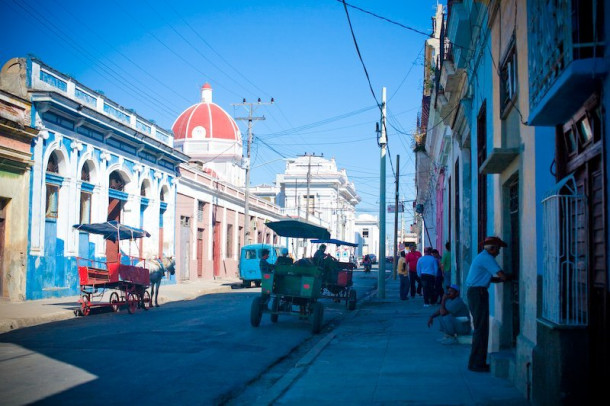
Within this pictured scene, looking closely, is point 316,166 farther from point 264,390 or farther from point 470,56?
point 264,390

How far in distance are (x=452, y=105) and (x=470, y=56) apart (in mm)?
4170

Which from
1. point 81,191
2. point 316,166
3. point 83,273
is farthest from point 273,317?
point 316,166

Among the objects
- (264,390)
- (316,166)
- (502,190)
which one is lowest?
(264,390)

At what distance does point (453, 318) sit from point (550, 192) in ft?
18.5

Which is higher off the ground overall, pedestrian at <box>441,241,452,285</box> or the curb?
pedestrian at <box>441,241,452,285</box>

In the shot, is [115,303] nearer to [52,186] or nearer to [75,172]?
[52,186]

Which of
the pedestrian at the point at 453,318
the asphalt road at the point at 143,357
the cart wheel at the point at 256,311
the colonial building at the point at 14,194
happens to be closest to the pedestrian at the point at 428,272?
the asphalt road at the point at 143,357

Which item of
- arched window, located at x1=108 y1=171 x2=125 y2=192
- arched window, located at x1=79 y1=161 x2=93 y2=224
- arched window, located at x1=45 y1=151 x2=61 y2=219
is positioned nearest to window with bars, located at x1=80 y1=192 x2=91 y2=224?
arched window, located at x1=79 y1=161 x2=93 y2=224

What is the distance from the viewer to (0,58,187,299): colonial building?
2008cm

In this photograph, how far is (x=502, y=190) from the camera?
9.35 metres

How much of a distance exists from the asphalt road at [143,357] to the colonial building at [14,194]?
453 centimetres

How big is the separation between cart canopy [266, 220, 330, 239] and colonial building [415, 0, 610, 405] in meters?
6.50

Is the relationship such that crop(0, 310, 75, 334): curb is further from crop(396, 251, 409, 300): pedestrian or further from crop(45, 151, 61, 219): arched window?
crop(396, 251, 409, 300): pedestrian

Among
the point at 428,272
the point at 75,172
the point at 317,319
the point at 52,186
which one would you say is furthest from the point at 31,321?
the point at 428,272
